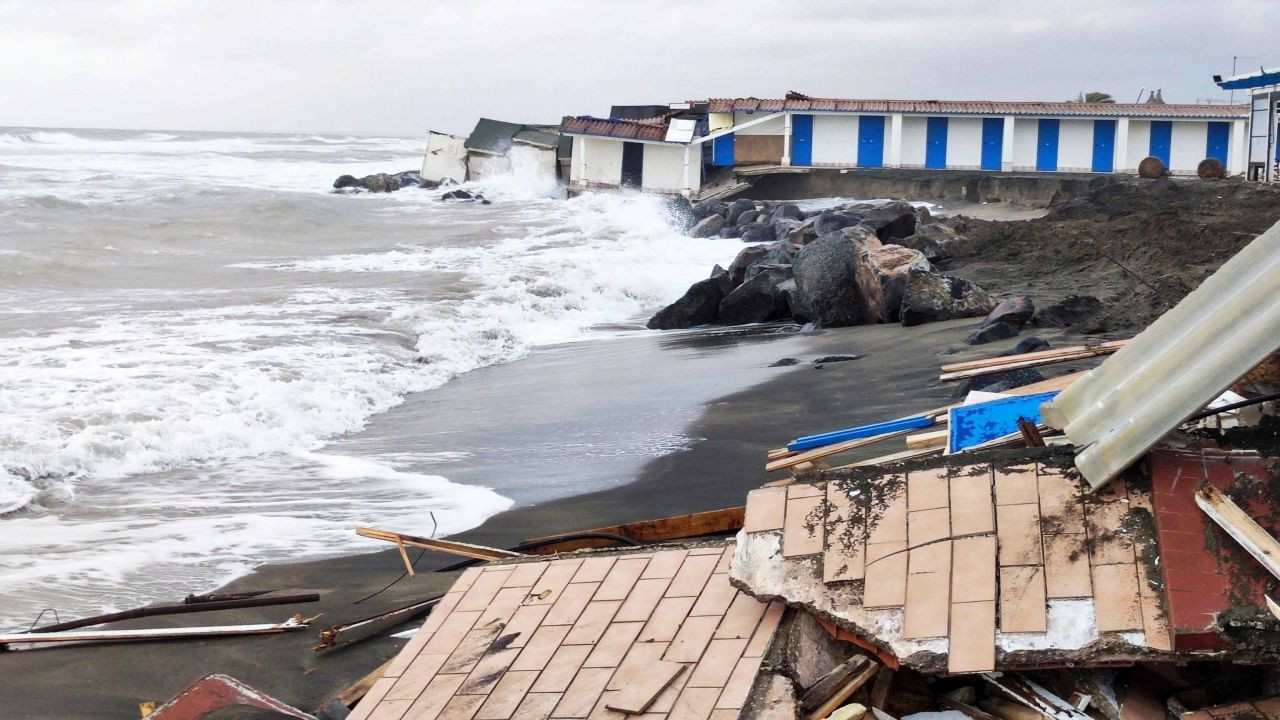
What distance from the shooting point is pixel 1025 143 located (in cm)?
4084

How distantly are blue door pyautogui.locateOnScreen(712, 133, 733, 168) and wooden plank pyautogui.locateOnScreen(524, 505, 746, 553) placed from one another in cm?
3574

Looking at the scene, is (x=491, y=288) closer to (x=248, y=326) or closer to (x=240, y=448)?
(x=248, y=326)

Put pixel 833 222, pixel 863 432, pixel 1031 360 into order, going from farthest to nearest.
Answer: pixel 833 222 < pixel 1031 360 < pixel 863 432

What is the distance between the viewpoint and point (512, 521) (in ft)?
23.3

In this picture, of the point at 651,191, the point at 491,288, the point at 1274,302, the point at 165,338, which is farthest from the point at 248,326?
the point at 651,191

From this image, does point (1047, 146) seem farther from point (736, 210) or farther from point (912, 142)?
point (736, 210)

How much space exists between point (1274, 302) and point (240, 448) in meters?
7.91

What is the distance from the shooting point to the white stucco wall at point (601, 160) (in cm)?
4016

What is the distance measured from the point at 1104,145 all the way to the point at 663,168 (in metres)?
14.8

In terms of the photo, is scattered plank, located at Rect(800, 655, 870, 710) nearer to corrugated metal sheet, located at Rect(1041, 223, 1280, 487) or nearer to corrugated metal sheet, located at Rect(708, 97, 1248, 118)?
corrugated metal sheet, located at Rect(1041, 223, 1280, 487)

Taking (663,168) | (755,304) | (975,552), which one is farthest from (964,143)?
(975,552)

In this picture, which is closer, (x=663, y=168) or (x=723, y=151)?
(x=663, y=168)

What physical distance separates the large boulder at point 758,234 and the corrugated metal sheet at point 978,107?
14084 mm

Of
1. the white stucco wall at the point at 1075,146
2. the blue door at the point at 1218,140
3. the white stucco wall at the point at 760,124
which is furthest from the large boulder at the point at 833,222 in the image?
the blue door at the point at 1218,140
